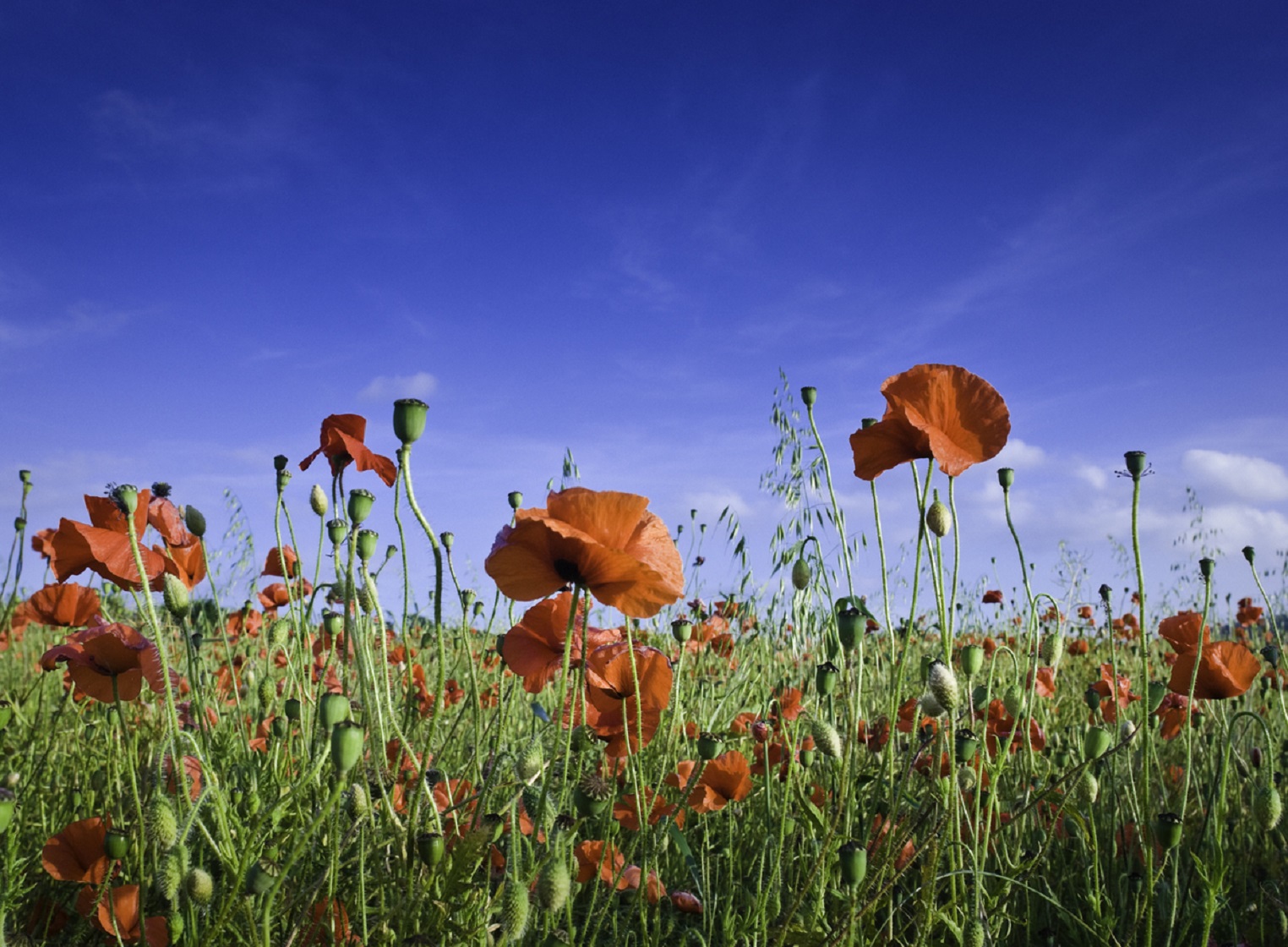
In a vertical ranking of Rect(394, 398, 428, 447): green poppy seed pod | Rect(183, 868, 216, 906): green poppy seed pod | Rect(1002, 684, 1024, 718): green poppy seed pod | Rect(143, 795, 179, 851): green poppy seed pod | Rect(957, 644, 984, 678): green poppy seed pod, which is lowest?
Rect(183, 868, 216, 906): green poppy seed pod

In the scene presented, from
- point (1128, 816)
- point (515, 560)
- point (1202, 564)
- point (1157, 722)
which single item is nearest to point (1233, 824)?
point (1128, 816)

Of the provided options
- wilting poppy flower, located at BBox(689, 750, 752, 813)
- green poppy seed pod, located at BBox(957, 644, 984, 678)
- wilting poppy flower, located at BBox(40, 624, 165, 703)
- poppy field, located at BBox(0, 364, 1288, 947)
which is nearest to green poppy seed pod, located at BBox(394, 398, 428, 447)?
poppy field, located at BBox(0, 364, 1288, 947)

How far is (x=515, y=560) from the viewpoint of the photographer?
4.14 feet

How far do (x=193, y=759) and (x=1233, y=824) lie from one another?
2782mm

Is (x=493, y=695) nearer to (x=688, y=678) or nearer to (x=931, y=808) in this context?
(x=688, y=678)

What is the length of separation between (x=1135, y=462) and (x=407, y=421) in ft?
3.95

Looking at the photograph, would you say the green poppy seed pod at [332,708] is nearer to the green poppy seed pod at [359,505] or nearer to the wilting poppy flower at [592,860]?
the green poppy seed pod at [359,505]

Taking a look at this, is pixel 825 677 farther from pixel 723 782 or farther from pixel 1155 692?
pixel 1155 692

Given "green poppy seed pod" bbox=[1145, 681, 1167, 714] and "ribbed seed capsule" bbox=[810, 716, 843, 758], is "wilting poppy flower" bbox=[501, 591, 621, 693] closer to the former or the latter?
"ribbed seed capsule" bbox=[810, 716, 843, 758]

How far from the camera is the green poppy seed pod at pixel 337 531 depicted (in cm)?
163

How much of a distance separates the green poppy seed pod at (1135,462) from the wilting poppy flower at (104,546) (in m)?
1.66

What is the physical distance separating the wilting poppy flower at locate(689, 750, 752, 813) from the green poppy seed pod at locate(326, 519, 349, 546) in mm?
825

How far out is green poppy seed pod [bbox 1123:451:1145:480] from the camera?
5.22ft

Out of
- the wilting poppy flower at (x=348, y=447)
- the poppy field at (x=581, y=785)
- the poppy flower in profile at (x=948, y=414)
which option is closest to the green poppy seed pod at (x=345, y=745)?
the poppy field at (x=581, y=785)
